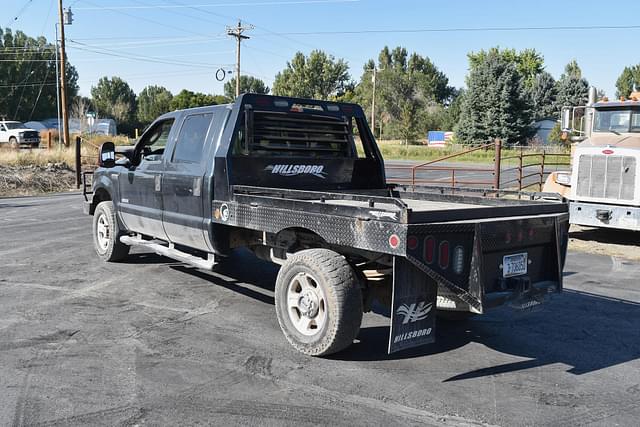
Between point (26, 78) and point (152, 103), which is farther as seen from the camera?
point (152, 103)

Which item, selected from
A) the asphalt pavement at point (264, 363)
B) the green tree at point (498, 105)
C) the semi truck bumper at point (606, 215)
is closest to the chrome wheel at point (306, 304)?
the asphalt pavement at point (264, 363)

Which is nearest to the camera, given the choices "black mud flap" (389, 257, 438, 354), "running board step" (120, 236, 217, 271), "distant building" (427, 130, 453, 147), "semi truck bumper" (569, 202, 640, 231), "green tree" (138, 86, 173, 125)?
"black mud flap" (389, 257, 438, 354)

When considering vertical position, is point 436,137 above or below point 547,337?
above

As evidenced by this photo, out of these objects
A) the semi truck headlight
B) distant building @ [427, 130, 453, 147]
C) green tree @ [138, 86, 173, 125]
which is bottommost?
the semi truck headlight

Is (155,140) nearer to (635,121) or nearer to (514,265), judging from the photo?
(514,265)

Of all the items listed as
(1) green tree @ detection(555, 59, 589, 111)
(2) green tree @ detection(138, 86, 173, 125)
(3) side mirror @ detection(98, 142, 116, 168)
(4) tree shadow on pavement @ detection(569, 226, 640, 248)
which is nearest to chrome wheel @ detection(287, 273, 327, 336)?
(3) side mirror @ detection(98, 142, 116, 168)

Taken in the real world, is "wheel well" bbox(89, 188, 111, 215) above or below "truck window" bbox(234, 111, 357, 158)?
below

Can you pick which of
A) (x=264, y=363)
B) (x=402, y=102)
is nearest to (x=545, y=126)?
(x=402, y=102)

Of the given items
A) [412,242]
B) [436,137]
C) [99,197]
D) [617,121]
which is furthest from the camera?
[436,137]

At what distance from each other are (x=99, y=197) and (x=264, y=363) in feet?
17.4

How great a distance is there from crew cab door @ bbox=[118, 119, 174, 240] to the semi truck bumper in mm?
7025

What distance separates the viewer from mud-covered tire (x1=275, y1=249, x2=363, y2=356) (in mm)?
4781

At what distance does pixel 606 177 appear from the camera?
10.7 m

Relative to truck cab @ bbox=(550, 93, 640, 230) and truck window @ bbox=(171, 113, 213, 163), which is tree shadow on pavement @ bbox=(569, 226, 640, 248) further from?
truck window @ bbox=(171, 113, 213, 163)
